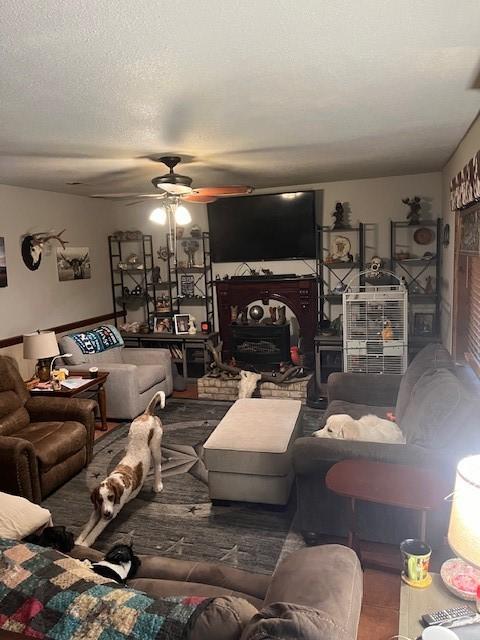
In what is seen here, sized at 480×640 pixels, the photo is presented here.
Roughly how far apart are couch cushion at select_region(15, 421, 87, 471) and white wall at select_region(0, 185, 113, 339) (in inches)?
61.3

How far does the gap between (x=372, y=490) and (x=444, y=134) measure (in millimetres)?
2559

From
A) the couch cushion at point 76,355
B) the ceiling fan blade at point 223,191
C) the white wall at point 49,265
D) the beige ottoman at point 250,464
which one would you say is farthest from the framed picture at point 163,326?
A: the beige ottoman at point 250,464

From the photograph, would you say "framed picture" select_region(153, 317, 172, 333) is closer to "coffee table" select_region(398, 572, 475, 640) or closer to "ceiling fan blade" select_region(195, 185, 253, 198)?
"ceiling fan blade" select_region(195, 185, 253, 198)

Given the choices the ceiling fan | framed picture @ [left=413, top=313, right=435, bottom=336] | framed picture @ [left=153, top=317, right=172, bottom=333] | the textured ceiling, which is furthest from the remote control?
framed picture @ [left=153, top=317, right=172, bottom=333]

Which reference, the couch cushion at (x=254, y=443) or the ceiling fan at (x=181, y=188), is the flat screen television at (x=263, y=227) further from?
the couch cushion at (x=254, y=443)

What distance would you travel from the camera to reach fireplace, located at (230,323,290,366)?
5.94 meters

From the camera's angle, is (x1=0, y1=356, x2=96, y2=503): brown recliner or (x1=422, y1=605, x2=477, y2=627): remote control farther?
(x1=0, y1=356, x2=96, y2=503): brown recliner

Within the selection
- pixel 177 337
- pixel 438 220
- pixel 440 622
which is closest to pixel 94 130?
pixel 440 622

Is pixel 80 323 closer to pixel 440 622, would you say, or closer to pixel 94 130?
pixel 94 130

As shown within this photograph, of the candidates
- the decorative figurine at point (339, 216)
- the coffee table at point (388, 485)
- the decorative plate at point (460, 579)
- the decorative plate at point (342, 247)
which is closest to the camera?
the decorative plate at point (460, 579)

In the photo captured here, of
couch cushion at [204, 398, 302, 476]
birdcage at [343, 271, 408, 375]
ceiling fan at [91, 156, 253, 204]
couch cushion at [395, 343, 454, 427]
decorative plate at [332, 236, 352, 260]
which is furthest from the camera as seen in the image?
decorative plate at [332, 236, 352, 260]

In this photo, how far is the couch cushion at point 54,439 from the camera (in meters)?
3.40

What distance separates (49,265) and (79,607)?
4.88m

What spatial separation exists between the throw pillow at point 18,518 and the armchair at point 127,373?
275 cm
